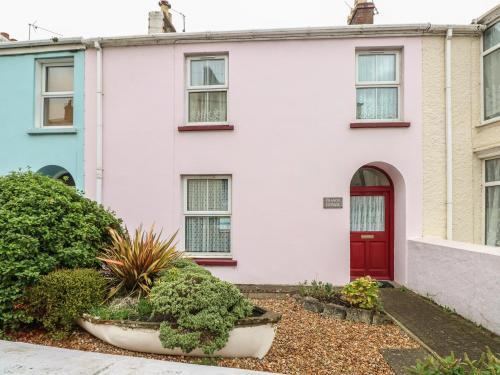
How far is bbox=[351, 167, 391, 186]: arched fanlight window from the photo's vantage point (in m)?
8.23

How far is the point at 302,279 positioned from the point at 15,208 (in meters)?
5.49

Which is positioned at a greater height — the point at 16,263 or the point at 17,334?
the point at 16,263

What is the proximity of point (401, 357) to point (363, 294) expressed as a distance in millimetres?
1399

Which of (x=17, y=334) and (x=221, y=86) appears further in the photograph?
(x=221, y=86)

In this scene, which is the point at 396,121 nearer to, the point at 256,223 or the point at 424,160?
the point at 424,160

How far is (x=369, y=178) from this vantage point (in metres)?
8.24

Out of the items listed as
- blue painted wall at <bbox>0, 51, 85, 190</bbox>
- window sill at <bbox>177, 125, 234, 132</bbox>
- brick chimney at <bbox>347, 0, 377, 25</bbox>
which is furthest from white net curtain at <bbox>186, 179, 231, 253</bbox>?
brick chimney at <bbox>347, 0, 377, 25</bbox>

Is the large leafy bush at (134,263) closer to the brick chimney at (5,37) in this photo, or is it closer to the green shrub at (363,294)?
the green shrub at (363,294)

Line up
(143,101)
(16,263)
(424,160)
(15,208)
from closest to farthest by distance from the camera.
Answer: (16,263), (15,208), (424,160), (143,101)

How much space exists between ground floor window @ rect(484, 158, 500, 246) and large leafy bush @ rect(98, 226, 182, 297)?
6.60 meters

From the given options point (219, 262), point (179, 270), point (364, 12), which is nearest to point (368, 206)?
point (219, 262)

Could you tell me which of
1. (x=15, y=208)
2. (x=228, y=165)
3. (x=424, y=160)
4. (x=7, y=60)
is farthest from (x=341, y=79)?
(x=7, y=60)

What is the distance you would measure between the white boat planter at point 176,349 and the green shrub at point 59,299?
0.83 feet

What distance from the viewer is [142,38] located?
802 cm
